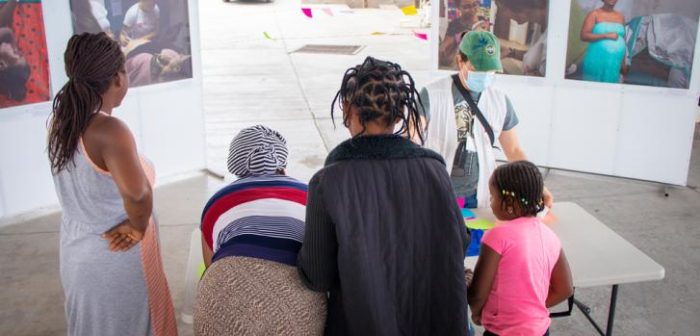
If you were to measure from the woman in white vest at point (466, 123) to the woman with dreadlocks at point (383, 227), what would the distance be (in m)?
1.22

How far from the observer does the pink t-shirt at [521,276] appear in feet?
7.49

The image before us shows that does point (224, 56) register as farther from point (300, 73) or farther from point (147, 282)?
point (147, 282)

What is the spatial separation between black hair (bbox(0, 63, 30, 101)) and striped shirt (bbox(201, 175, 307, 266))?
3430 mm

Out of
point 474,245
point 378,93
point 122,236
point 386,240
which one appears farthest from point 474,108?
point 122,236

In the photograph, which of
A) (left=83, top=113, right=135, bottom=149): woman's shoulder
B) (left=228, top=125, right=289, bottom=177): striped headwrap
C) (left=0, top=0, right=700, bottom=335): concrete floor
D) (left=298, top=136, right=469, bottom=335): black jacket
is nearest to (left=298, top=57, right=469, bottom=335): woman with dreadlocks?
(left=298, top=136, right=469, bottom=335): black jacket

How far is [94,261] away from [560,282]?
5.28ft

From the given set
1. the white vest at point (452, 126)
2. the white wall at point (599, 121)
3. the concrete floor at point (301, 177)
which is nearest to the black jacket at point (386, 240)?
the white vest at point (452, 126)

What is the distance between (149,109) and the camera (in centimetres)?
596

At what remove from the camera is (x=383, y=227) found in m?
1.88

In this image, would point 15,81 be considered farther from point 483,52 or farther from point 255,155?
point 483,52

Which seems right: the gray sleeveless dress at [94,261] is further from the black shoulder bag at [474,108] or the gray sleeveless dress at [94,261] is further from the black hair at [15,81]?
the black hair at [15,81]

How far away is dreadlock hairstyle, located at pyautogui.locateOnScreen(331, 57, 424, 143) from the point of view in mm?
1930

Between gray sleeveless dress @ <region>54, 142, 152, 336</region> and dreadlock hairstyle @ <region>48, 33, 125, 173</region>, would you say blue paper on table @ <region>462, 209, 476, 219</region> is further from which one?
dreadlock hairstyle @ <region>48, 33, 125, 173</region>

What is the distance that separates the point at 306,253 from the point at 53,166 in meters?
1.04
